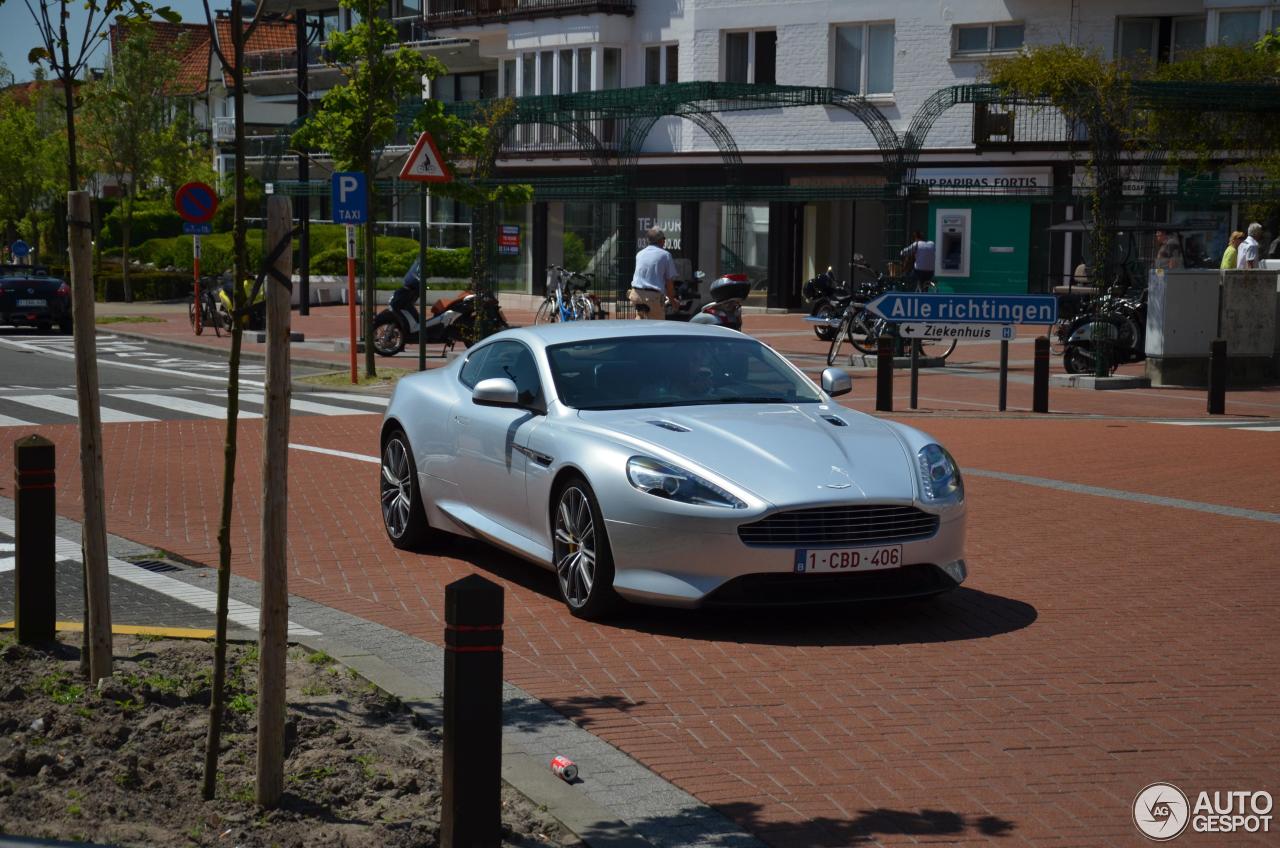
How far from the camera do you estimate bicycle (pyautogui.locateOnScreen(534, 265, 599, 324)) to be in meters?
27.3

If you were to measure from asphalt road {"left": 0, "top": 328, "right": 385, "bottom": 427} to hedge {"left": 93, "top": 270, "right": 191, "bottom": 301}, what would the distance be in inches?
725

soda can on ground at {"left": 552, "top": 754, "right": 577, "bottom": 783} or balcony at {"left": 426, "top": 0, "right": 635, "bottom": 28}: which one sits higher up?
balcony at {"left": 426, "top": 0, "right": 635, "bottom": 28}

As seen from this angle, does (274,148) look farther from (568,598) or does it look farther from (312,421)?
(568,598)

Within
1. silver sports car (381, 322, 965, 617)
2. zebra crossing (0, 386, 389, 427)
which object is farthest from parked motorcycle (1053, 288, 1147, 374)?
silver sports car (381, 322, 965, 617)

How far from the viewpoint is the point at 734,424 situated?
26.8 ft

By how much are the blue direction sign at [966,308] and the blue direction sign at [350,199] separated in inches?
273

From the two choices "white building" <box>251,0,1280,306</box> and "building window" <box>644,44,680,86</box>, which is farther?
"building window" <box>644,44,680,86</box>

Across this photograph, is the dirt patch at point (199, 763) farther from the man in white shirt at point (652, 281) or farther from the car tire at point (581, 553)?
the man in white shirt at point (652, 281)

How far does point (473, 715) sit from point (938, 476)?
4045 mm

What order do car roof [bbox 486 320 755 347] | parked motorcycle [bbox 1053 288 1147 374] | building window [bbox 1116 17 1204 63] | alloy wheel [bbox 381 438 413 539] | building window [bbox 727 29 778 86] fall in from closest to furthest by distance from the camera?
car roof [bbox 486 320 755 347], alloy wheel [bbox 381 438 413 539], parked motorcycle [bbox 1053 288 1147 374], building window [bbox 1116 17 1204 63], building window [bbox 727 29 778 86]

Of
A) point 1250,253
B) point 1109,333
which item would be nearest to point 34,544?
point 1109,333

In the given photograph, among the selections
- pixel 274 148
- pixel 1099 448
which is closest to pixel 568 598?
pixel 1099 448

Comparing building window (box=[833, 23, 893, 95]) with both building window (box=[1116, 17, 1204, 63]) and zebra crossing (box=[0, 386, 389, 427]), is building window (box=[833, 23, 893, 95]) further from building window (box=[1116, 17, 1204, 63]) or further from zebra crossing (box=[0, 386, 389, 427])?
zebra crossing (box=[0, 386, 389, 427])

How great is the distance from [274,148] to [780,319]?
12.7 metres
